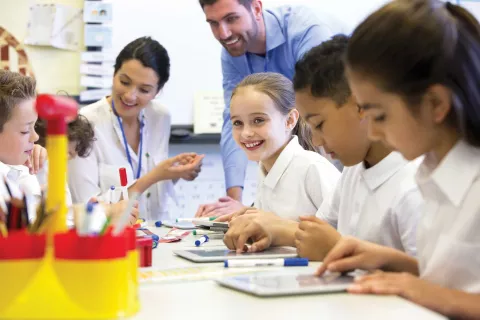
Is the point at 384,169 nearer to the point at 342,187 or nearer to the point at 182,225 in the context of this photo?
the point at 342,187

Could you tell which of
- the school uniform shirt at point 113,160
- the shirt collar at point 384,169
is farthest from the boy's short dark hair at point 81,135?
the shirt collar at point 384,169

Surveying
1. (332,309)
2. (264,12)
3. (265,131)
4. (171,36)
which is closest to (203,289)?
(332,309)

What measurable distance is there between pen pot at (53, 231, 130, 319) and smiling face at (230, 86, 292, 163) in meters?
1.49

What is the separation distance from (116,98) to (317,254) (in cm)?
207

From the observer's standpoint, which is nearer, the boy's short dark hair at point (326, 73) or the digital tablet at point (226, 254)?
the digital tablet at point (226, 254)

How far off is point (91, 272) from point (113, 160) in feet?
8.25

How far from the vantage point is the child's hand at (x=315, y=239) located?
4.28 ft

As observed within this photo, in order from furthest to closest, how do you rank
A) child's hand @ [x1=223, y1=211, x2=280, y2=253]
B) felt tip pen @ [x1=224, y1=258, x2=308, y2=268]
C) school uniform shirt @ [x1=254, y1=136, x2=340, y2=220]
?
school uniform shirt @ [x1=254, y1=136, x2=340, y2=220], child's hand @ [x1=223, y1=211, x2=280, y2=253], felt tip pen @ [x1=224, y1=258, x2=308, y2=268]

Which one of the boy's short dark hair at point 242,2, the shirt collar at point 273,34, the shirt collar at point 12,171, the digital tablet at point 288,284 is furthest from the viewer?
the shirt collar at point 273,34

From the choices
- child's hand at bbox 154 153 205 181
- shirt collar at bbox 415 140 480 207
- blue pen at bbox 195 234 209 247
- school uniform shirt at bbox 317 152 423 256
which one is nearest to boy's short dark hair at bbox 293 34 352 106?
school uniform shirt at bbox 317 152 423 256

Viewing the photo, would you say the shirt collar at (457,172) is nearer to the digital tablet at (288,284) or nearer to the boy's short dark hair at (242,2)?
the digital tablet at (288,284)

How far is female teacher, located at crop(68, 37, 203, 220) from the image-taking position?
308 cm

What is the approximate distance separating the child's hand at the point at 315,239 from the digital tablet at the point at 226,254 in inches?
1.7

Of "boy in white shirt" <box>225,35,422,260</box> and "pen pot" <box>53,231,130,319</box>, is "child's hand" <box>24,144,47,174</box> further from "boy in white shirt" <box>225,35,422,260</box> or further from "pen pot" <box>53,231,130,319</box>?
"pen pot" <box>53,231,130,319</box>
